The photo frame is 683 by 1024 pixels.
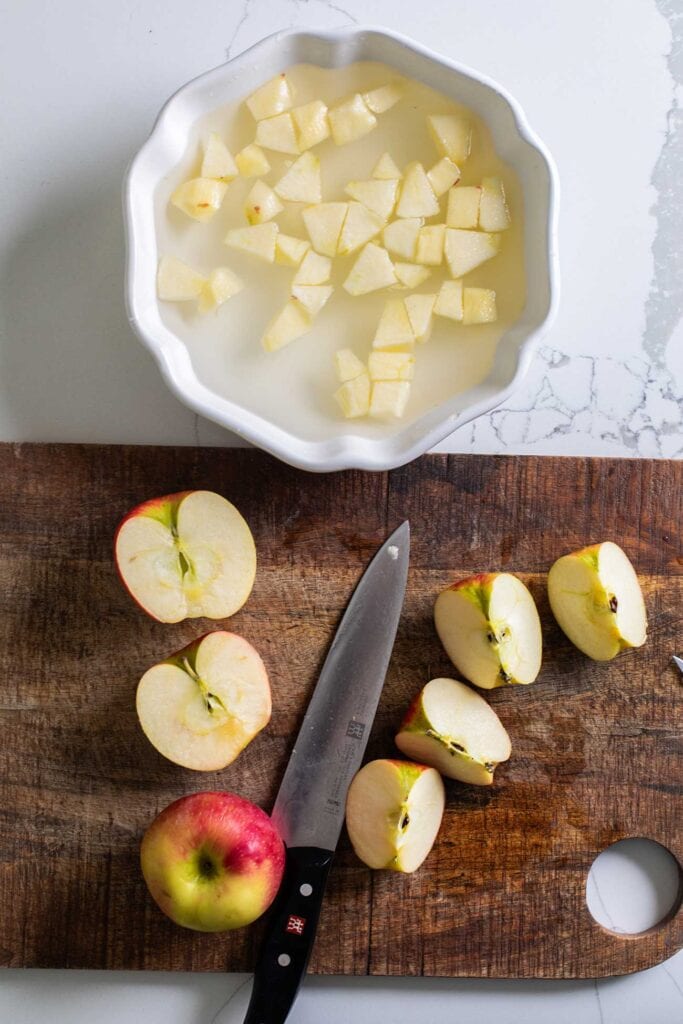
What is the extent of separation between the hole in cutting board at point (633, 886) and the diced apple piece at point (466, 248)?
810 millimetres

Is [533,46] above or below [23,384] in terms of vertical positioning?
above

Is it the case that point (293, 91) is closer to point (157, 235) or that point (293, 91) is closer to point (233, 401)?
point (157, 235)

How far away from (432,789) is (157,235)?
810 millimetres

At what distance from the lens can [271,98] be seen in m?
1.31

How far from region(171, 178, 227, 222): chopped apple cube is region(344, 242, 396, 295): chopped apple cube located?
20 centimetres

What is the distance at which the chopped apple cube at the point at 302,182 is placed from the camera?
4.38 feet

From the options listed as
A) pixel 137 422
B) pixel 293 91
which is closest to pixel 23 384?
pixel 137 422

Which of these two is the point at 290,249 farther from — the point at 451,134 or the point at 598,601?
the point at 598,601

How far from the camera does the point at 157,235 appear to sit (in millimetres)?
1341

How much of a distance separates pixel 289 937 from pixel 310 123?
1056mm

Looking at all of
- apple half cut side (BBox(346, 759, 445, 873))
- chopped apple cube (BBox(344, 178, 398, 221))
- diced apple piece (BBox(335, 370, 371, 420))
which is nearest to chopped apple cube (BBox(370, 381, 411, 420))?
diced apple piece (BBox(335, 370, 371, 420))

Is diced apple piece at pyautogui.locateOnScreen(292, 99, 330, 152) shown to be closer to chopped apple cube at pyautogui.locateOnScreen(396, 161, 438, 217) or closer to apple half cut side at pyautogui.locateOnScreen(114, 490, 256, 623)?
chopped apple cube at pyautogui.locateOnScreen(396, 161, 438, 217)

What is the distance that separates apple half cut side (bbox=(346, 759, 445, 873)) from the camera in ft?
4.08

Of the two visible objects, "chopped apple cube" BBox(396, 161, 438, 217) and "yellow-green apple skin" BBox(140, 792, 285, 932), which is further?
"chopped apple cube" BBox(396, 161, 438, 217)
